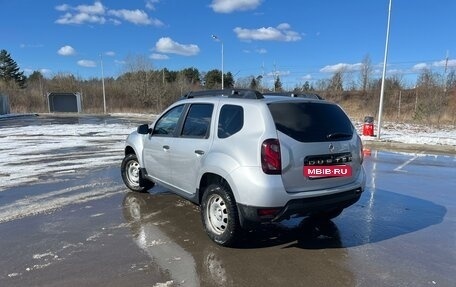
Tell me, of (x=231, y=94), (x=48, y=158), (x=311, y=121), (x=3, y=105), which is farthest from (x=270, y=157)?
(x=3, y=105)

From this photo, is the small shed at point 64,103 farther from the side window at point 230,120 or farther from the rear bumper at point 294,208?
the rear bumper at point 294,208

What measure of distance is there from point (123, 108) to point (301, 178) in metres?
57.5

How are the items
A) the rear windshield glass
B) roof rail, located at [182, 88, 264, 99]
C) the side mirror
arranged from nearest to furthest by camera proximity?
the rear windshield glass
roof rail, located at [182, 88, 264, 99]
the side mirror

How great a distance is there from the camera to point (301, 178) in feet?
14.9

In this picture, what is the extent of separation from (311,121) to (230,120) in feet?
3.23

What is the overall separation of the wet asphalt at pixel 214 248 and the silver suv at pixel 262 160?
1.58ft

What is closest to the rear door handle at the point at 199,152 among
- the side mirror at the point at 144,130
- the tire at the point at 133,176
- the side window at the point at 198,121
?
the side window at the point at 198,121

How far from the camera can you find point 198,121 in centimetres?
554

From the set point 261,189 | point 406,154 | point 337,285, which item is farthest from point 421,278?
point 406,154

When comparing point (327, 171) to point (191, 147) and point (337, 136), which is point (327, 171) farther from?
point (191, 147)

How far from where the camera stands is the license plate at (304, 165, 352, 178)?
4591 millimetres

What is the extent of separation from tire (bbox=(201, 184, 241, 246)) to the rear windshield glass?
1.05 m

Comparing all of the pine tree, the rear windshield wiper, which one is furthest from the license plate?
the pine tree

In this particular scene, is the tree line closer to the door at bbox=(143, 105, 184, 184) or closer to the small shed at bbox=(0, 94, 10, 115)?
the small shed at bbox=(0, 94, 10, 115)
